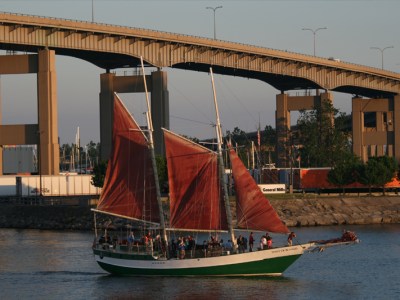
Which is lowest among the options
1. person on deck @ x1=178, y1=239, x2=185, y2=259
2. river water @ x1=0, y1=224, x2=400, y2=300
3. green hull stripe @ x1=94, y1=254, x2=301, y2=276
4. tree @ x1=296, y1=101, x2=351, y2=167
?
river water @ x1=0, y1=224, x2=400, y2=300

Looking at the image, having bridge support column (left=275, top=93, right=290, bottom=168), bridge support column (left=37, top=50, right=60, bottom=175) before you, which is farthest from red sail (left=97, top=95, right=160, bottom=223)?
bridge support column (left=275, top=93, right=290, bottom=168)

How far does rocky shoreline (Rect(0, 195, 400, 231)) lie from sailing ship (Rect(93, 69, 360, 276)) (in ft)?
143

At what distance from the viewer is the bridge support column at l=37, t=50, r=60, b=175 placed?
119 m

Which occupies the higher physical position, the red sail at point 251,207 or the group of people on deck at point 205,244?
the red sail at point 251,207

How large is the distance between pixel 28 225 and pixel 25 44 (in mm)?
17712

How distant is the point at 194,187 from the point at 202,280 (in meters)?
5.49

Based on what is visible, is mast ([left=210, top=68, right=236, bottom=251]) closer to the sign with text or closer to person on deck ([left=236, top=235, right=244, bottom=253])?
person on deck ([left=236, top=235, right=244, bottom=253])

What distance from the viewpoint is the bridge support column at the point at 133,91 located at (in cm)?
13188

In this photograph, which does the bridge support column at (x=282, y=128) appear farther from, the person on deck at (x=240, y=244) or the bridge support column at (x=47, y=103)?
the person on deck at (x=240, y=244)

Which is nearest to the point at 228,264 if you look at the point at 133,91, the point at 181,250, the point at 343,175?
the point at 181,250

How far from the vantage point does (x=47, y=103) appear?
393 feet

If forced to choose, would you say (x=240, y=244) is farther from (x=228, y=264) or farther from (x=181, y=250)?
(x=181, y=250)

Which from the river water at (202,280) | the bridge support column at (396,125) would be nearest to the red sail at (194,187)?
the river water at (202,280)

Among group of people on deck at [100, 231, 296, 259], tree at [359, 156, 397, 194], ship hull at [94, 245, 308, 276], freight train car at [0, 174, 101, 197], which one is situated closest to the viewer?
ship hull at [94, 245, 308, 276]
